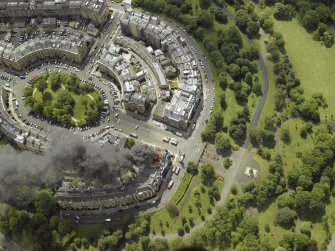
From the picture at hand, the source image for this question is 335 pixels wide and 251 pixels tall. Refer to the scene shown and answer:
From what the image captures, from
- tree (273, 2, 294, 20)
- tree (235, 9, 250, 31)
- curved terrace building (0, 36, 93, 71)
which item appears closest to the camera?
curved terrace building (0, 36, 93, 71)

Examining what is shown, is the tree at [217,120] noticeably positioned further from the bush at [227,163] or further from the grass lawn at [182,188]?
the grass lawn at [182,188]

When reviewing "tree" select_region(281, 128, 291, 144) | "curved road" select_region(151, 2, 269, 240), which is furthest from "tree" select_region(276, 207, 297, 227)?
"tree" select_region(281, 128, 291, 144)

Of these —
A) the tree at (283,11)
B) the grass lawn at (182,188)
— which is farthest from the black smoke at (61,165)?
the tree at (283,11)

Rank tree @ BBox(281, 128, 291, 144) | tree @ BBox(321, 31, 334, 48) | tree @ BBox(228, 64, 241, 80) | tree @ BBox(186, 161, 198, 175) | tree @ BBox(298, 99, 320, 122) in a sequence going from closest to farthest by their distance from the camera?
tree @ BBox(186, 161, 198, 175)
tree @ BBox(281, 128, 291, 144)
tree @ BBox(298, 99, 320, 122)
tree @ BBox(228, 64, 241, 80)
tree @ BBox(321, 31, 334, 48)

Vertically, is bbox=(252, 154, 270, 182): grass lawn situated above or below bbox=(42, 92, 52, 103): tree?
above

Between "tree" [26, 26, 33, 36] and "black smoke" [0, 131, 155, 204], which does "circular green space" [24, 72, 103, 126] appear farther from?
"tree" [26, 26, 33, 36]

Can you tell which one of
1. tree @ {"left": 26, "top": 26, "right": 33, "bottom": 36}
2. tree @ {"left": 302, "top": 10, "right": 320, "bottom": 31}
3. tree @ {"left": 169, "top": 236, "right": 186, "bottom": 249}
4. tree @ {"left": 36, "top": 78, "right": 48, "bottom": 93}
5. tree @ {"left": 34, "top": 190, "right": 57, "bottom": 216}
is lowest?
tree @ {"left": 34, "top": 190, "right": 57, "bottom": 216}

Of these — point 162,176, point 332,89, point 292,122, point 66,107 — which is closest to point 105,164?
point 162,176
